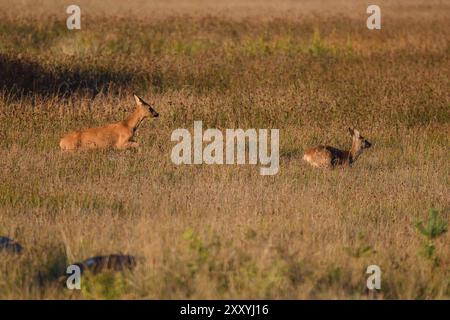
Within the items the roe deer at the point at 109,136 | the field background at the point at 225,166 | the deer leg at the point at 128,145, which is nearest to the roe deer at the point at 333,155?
the field background at the point at 225,166

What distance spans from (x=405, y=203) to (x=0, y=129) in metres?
6.50

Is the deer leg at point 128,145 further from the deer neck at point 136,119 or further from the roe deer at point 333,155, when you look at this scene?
the roe deer at point 333,155

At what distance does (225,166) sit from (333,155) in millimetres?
1424

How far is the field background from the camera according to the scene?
25.9 feet

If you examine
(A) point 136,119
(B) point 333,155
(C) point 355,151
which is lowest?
(B) point 333,155

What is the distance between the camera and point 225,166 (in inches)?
503

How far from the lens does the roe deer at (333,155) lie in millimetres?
12844

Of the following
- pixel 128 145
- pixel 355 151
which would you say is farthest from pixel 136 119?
pixel 355 151

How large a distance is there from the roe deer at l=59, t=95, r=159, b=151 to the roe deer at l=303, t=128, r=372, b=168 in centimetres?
260

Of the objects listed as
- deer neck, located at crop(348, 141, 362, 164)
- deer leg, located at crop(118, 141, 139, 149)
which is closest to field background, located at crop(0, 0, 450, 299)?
deer leg, located at crop(118, 141, 139, 149)

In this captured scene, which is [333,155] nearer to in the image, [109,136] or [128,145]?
[128,145]

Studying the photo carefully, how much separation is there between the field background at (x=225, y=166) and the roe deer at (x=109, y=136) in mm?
313

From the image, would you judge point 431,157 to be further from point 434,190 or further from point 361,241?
point 361,241
